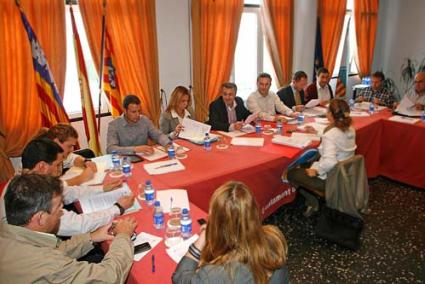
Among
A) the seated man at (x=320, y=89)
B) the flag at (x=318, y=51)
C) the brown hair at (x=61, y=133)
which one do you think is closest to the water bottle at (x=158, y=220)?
the brown hair at (x=61, y=133)

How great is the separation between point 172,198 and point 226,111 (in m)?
2.02

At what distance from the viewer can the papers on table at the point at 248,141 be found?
3.33m

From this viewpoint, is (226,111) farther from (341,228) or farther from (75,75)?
(75,75)

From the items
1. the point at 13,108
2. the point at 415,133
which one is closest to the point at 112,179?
the point at 13,108

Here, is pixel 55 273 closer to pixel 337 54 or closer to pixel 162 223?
pixel 162 223

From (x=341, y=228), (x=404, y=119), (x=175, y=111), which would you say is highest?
(x=175, y=111)

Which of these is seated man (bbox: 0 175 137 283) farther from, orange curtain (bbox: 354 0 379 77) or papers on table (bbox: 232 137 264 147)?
orange curtain (bbox: 354 0 379 77)

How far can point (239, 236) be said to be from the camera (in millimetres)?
1262

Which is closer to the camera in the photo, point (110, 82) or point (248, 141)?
point (248, 141)

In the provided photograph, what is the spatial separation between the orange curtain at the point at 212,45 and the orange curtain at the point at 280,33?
740 millimetres

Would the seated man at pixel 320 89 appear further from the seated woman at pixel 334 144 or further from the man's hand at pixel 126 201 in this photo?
the man's hand at pixel 126 201

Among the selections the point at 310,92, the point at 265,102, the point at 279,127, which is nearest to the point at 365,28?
the point at 310,92

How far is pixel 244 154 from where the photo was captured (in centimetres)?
307

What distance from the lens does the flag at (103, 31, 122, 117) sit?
13.2 ft
